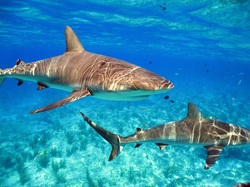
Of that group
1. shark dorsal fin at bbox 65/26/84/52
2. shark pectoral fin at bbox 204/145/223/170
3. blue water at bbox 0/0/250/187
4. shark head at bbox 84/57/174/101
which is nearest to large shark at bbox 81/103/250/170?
shark pectoral fin at bbox 204/145/223/170

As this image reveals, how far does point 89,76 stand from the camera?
14.6ft

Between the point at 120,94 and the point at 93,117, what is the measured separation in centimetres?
1629

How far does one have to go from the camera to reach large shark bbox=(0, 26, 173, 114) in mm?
3697

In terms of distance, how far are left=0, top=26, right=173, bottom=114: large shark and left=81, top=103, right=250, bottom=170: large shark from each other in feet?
6.56

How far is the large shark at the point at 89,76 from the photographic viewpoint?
12.1 ft

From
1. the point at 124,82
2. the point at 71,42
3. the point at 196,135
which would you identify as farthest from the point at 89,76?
the point at 196,135

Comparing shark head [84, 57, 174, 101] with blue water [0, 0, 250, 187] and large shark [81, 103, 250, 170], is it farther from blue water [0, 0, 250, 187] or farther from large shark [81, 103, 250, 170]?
blue water [0, 0, 250, 187]

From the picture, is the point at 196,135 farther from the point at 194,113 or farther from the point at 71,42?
the point at 71,42

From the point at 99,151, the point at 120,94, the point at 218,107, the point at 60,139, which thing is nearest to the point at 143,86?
the point at 120,94

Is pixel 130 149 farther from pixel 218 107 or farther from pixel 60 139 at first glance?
pixel 218 107

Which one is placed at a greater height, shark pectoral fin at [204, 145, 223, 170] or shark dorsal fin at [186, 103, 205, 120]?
shark dorsal fin at [186, 103, 205, 120]

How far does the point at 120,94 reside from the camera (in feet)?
12.9

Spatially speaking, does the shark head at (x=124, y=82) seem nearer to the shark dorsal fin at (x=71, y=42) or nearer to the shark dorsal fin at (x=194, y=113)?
the shark dorsal fin at (x=71, y=42)

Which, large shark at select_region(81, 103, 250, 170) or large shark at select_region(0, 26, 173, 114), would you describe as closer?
large shark at select_region(0, 26, 173, 114)
